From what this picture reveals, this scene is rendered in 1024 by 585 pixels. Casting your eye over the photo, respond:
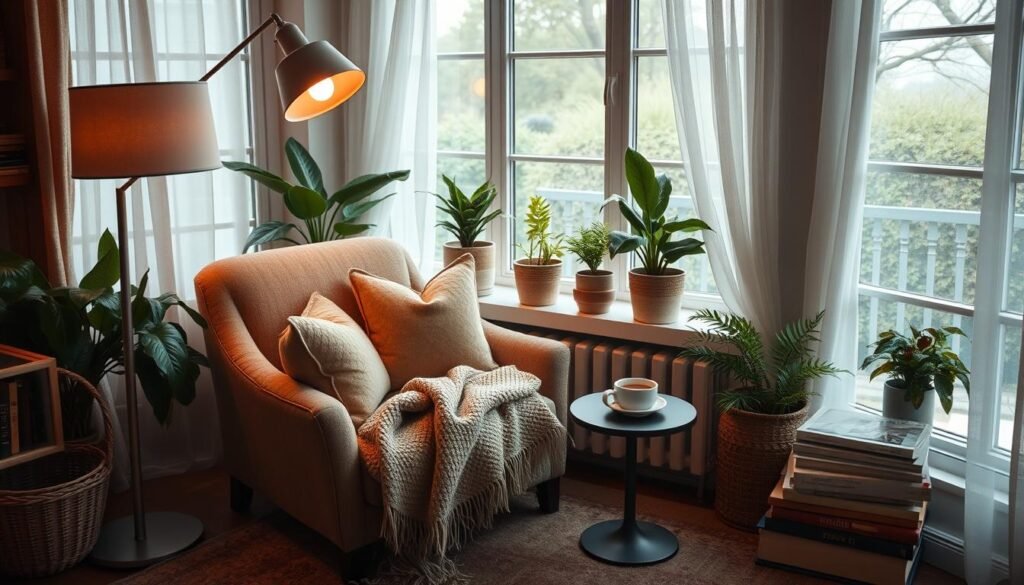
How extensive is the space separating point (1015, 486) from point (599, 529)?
119 cm

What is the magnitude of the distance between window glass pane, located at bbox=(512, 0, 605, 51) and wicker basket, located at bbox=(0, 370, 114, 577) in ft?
6.63

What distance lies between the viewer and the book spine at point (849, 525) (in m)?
2.67

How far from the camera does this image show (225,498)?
340cm

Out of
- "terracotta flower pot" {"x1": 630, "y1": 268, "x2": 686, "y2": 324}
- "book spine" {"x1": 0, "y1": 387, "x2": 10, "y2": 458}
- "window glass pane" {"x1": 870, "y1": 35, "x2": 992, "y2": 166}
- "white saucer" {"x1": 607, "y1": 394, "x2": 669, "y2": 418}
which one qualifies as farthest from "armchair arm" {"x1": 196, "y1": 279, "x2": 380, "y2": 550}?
"window glass pane" {"x1": 870, "y1": 35, "x2": 992, "y2": 166}

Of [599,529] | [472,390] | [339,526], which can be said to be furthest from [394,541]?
[599,529]

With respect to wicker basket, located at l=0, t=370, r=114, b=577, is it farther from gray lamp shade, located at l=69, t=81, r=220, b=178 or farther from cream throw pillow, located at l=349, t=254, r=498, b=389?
cream throw pillow, located at l=349, t=254, r=498, b=389

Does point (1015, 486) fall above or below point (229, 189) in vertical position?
below

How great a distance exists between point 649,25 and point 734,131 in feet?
1.95

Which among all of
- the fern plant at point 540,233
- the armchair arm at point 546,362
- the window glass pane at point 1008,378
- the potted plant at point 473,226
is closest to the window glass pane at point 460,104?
the potted plant at point 473,226

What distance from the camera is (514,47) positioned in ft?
12.5

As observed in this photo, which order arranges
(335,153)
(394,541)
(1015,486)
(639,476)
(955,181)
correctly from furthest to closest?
(335,153)
(639,476)
(955,181)
(394,541)
(1015,486)

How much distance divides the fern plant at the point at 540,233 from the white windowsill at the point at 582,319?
0.18 meters

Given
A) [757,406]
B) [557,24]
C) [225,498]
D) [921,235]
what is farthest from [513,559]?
[557,24]

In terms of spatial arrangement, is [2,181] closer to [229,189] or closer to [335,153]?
[229,189]
